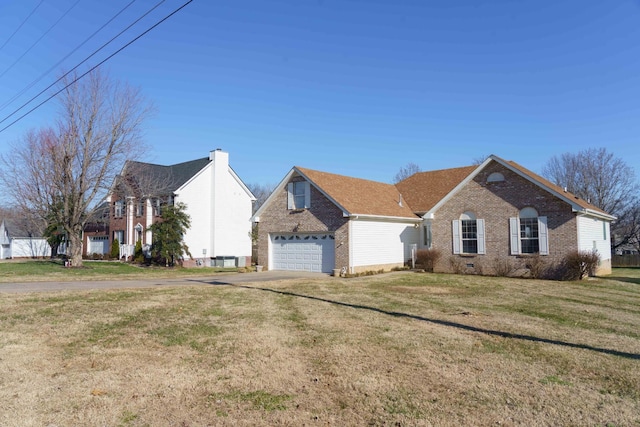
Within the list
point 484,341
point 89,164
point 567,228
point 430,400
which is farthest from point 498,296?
point 89,164

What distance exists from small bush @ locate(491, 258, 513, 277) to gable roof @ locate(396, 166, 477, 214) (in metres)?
6.08

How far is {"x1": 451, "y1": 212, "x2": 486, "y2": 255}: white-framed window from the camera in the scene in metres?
23.5

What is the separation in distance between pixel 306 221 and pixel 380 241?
423cm

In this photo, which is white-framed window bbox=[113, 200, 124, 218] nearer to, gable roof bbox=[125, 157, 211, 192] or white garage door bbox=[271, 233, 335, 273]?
gable roof bbox=[125, 157, 211, 192]

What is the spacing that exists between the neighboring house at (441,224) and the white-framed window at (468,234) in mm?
52

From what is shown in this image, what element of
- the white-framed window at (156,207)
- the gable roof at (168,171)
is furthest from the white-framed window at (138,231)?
the gable roof at (168,171)

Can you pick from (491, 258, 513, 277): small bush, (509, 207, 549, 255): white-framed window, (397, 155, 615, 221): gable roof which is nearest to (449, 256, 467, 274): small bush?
(491, 258, 513, 277): small bush

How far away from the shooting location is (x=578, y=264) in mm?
20188

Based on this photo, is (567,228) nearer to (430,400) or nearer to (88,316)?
(430,400)

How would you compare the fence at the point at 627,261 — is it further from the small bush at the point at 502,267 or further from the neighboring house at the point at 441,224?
the small bush at the point at 502,267

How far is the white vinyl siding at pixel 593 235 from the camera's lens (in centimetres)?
2136

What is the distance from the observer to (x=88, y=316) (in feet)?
33.9

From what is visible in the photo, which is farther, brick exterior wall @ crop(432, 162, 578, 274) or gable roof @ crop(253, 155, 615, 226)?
gable roof @ crop(253, 155, 615, 226)

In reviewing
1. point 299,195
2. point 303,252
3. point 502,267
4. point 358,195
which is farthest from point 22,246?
point 502,267
